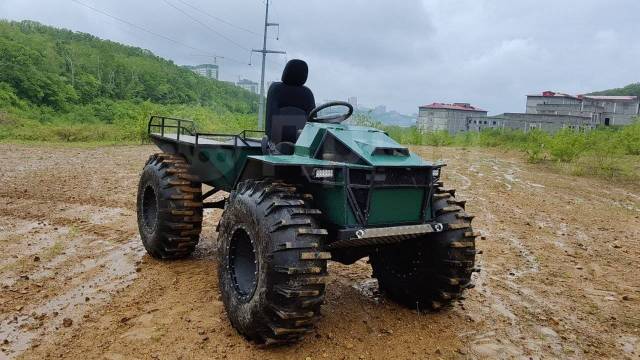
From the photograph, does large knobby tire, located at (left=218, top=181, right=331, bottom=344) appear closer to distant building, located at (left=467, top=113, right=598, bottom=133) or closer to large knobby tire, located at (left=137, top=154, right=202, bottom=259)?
large knobby tire, located at (left=137, top=154, right=202, bottom=259)

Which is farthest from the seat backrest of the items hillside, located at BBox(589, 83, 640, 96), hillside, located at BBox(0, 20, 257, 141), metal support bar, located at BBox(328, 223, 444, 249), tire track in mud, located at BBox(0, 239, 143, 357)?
hillside, located at BBox(589, 83, 640, 96)

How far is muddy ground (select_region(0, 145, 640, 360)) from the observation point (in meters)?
3.61

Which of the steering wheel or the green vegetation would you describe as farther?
the green vegetation

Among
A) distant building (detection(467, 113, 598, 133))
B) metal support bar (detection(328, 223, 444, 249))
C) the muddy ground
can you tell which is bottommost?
the muddy ground

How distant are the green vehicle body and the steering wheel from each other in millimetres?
288

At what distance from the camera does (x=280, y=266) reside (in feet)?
10.6

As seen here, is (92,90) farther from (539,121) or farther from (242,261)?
(242,261)

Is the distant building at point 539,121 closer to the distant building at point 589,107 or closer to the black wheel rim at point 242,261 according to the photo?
the distant building at point 589,107

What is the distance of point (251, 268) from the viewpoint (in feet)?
12.8

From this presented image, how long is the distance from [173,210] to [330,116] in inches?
74.5

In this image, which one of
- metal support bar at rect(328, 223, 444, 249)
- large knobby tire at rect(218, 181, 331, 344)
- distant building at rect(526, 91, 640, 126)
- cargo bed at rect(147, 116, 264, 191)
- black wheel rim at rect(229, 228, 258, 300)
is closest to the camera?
large knobby tire at rect(218, 181, 331, 344)

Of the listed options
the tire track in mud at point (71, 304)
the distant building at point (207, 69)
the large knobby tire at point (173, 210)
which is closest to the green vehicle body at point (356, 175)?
the large knobby tire at point (173, 210)

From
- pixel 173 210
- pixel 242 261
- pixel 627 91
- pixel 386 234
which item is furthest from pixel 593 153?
pixel 627 91

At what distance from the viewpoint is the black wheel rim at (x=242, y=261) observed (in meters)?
3.84
